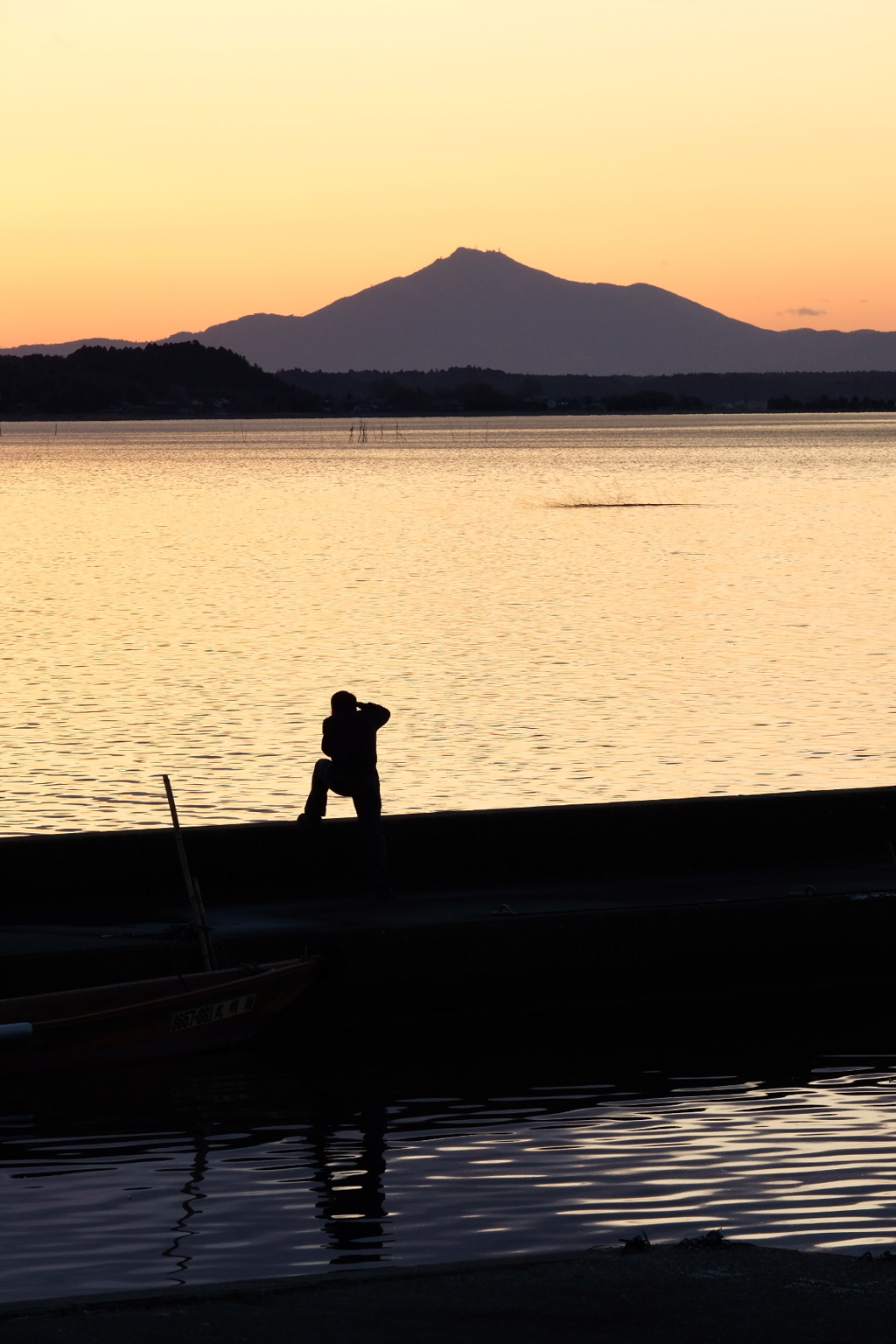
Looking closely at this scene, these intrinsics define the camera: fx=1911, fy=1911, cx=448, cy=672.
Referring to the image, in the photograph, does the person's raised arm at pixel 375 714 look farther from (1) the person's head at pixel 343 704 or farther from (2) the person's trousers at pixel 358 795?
(2) the person's trousers at pixel 358 795

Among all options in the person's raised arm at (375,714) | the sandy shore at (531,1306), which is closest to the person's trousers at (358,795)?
the person's raised arm at (375,714)

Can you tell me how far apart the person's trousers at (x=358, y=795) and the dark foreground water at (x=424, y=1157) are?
6.27 ft

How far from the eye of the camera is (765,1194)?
1020 cm

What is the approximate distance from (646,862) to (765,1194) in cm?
711

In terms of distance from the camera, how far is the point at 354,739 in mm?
14875

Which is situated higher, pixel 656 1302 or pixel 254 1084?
pixel 656 1302

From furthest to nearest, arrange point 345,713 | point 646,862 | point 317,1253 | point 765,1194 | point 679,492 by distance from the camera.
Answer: point 679,492 → point 646,862 → point 345,713 → point 765,1194 → point 317,1253

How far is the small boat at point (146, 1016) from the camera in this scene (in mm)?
12617

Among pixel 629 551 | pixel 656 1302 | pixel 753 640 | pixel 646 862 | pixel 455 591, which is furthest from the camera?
pixel 629 551

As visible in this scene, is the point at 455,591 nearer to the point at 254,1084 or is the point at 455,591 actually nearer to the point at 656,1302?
the point at 254,1084

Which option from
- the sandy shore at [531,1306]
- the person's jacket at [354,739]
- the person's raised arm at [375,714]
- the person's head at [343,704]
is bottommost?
the sandy shore at [531,1306]

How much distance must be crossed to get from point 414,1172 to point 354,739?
4572mm

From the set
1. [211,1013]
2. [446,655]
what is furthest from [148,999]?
[446,655]

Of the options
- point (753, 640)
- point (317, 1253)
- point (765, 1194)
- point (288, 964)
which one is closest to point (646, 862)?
point (288, 964)
